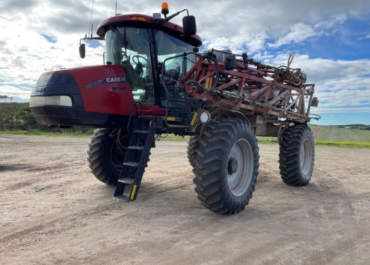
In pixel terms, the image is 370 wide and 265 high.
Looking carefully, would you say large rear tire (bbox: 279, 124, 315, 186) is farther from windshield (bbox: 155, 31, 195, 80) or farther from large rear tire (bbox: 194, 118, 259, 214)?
windshield (bbox: 155, 31, 195, 80)

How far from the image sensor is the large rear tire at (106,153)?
599cm

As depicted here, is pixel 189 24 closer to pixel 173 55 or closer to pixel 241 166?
pixel 173 55

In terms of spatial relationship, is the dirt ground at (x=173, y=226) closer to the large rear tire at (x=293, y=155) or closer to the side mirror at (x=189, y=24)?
the large rear tire at (x=293, y=155)

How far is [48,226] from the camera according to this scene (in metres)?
3.83

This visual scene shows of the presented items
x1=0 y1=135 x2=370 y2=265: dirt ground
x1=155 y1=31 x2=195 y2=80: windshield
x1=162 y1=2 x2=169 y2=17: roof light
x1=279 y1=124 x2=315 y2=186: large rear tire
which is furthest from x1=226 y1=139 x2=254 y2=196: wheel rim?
x1=162 y1=2 x2=169 y2=17: roof light

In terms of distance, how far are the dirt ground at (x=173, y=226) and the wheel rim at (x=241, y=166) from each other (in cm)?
38

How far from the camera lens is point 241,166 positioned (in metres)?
5.19

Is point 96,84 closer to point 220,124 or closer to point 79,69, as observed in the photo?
point 79,69

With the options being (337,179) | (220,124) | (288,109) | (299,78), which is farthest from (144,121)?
(337,179)

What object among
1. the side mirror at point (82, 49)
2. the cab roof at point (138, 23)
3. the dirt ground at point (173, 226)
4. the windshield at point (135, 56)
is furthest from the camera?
the side mirror at point (82, 49)

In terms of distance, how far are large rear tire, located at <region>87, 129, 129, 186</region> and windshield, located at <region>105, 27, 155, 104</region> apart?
4.37 ft

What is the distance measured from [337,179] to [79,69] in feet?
22.1

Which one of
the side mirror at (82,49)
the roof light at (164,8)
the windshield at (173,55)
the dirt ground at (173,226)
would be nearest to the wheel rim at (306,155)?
the dirt ground at (173,226)

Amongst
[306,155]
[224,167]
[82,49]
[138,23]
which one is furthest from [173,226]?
[306,155]
